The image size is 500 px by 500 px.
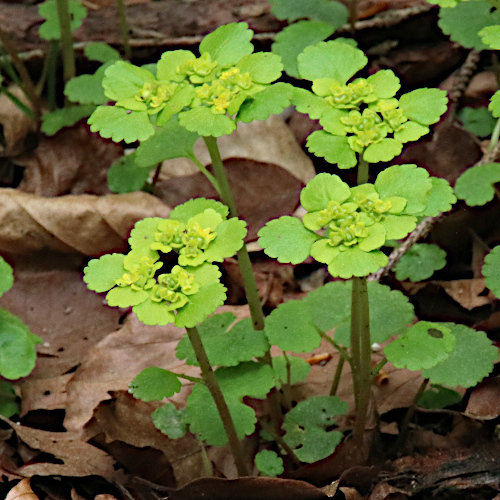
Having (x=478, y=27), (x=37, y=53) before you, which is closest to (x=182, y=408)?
(x=478, y=27)

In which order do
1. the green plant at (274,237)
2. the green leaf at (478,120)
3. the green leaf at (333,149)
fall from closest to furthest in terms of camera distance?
the green plant at (274,237)
the green leaf at (333,149)
the green leaf at (478,120)

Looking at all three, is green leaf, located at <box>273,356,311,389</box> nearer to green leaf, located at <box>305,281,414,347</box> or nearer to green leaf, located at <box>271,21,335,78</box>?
green leaf, located at <box>305,281,414,347</box>

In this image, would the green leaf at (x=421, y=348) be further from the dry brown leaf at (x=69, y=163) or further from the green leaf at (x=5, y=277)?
the dry brown leaf at (x=69, y=163)

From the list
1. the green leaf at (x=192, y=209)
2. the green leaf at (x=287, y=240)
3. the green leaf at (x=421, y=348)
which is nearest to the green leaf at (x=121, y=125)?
the green leaf at (x=192, y=209)

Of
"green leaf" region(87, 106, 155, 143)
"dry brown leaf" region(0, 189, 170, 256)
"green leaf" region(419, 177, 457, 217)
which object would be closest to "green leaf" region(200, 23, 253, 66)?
"green leaf" region(87, 106, 155, 143)

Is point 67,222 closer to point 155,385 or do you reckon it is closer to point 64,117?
point 64,117

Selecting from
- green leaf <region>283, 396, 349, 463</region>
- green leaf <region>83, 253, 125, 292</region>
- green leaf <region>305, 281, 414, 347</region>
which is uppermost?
green leaf <region>83, 253, 125, 292</region>

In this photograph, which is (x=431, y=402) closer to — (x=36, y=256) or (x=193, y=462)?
(x=193, y=462)
